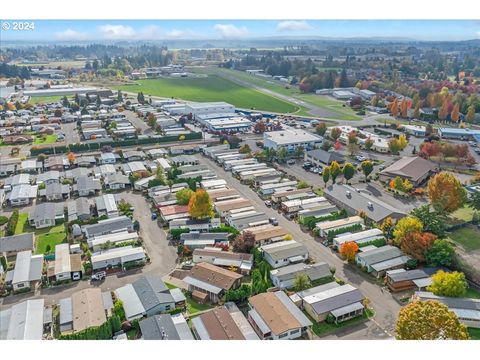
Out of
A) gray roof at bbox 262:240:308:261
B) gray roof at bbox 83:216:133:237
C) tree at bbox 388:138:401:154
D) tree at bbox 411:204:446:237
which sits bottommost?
gray roof at bbox 262:240:308:261

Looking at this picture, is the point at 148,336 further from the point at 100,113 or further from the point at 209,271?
the point at 100,113

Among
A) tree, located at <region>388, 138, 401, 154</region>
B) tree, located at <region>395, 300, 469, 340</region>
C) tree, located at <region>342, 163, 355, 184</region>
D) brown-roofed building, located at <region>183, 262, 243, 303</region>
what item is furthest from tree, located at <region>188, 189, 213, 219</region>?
tree, located at <region>388, 138, 401, 154</region>

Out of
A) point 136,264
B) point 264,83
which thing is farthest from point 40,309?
point 264,83

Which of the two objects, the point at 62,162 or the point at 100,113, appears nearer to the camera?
the point at 62,162

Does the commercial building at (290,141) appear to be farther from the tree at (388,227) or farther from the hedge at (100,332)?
the hedge at (100,332)

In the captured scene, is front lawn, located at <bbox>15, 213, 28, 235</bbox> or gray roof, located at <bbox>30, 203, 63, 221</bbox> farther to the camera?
gray roof, located at <bbox>30, 203, 63, 221</bbox>

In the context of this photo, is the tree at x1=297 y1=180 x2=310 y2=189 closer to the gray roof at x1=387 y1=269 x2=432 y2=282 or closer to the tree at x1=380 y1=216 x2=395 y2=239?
the tree at x1=380 y1=216 x2=395 y2=239

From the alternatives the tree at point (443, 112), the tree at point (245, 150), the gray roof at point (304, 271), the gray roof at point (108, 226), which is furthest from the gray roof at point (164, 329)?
the tree at point (443, 112)
